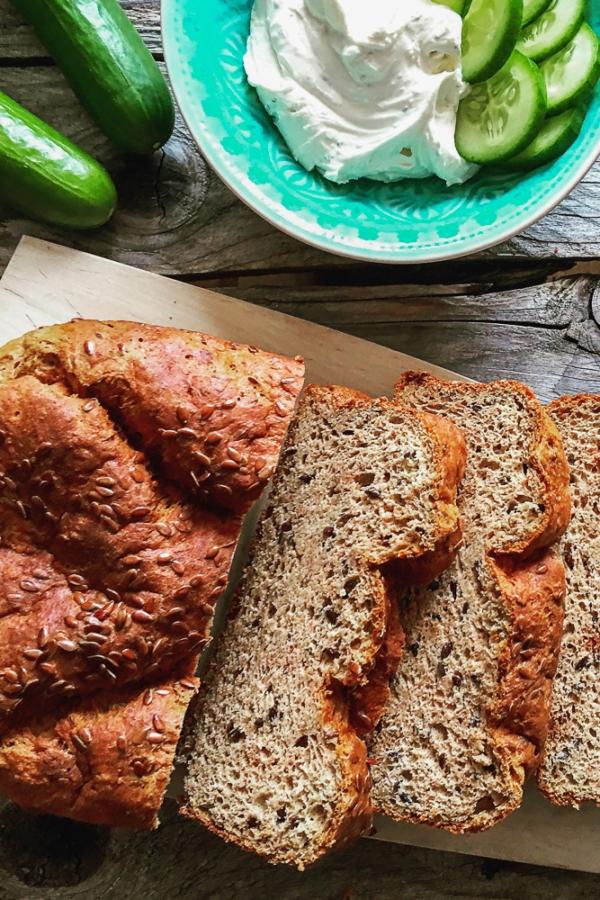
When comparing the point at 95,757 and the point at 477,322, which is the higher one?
the point at 477,322

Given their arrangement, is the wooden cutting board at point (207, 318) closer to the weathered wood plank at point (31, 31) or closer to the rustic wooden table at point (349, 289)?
the rustic wooden table at point (349, 289)

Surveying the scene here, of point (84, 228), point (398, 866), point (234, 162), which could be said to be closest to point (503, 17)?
point (234, 162)

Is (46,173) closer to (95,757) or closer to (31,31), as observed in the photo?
(31,31)

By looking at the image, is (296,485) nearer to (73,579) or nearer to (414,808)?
(73,579)

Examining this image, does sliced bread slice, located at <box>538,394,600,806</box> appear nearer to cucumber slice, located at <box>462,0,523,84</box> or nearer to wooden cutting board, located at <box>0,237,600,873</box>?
wooden cutting board, located at <box>0,237,600,873</box>

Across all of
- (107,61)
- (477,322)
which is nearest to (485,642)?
(477,322)

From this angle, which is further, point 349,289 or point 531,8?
point 349,289
